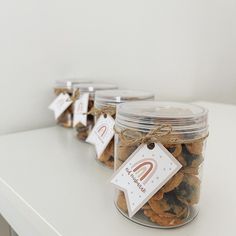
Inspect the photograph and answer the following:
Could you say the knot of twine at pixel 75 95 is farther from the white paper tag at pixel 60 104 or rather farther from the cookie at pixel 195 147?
the cookie at pixel 195 147

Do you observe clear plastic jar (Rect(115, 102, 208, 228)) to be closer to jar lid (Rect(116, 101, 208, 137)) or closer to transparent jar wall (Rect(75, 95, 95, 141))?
jar lid (Rect(116, 101, 208, 137))

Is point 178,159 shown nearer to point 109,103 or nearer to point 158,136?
point 158,136

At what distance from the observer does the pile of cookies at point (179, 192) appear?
0.34 metres

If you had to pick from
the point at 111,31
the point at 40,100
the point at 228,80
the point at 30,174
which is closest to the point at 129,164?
the point at 30,174

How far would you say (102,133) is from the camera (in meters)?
0.52

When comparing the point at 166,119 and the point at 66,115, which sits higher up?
the point at 166,119

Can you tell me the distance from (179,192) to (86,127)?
35 cm

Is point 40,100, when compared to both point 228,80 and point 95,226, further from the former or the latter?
point 228,80

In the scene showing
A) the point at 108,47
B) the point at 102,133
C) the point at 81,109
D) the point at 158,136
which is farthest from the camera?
the point at 108,47

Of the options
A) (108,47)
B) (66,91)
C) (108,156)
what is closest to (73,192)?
(108,156)

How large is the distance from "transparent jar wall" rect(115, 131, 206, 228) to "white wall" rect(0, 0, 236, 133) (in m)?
0.46

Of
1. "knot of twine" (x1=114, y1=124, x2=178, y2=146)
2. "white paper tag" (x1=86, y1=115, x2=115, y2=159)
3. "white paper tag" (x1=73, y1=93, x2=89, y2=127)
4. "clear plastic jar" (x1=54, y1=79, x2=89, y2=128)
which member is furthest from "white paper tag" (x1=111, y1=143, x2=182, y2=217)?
"clear plastic jar" (x1=54, y1=79, x2=89, y2=128)

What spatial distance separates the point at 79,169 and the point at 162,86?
67 centimetres

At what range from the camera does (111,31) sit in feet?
2.85
